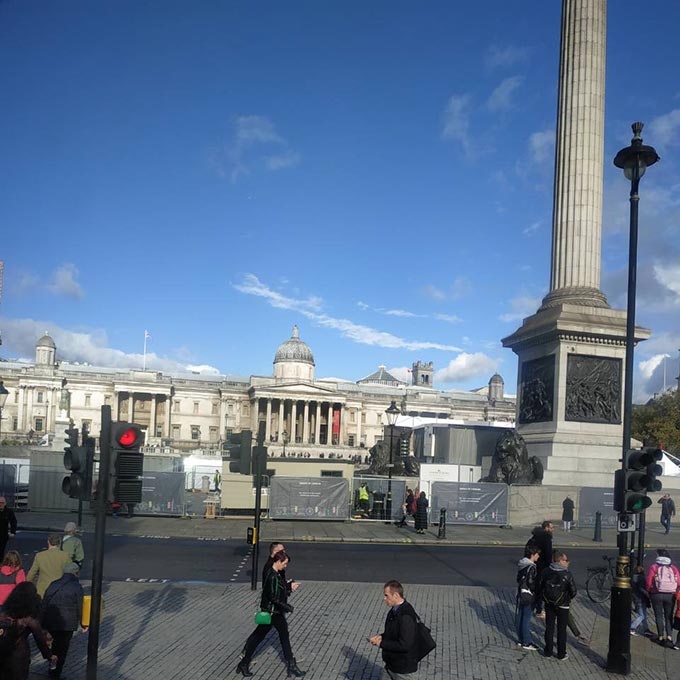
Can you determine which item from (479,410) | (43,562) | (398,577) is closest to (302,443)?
(479,410)

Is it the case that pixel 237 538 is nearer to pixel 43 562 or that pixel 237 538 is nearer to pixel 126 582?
pixel 126 582

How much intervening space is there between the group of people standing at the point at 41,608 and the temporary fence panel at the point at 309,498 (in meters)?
17.1

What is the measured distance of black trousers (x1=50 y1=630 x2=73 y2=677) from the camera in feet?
28.1

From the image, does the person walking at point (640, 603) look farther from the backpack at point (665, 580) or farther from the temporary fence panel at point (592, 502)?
the temporary fence panel at point (592, 502)

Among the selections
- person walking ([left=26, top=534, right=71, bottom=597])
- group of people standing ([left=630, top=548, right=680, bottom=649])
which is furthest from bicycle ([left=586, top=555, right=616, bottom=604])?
person walking ([left=26, top=534, right=71, bottom=597])

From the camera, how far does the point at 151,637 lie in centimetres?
1113

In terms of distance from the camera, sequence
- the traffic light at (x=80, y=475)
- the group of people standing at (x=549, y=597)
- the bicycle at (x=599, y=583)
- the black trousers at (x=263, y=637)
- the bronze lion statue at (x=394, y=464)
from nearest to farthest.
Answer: the traffic light at (x=80, y=475), the black trousers at (x=263, y=637), the group of people standing at (x=549, y=597), the bicycle at (x=599, y=583), the bronze lion statue at (x=394, y=464)

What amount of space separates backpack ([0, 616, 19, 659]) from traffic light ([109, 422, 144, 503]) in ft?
5.86

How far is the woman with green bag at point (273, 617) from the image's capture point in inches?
364

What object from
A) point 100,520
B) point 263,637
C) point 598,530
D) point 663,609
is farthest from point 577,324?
point 100,520

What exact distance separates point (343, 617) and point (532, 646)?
10.3ft

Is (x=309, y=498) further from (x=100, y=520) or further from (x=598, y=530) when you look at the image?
(x=100, y=520)

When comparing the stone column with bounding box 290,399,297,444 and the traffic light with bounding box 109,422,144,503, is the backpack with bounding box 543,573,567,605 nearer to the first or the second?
the traffic light with bounding box 109,422,144,503

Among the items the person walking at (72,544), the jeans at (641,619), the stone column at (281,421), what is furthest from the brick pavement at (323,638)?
the stone column at (281,421)
